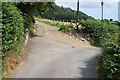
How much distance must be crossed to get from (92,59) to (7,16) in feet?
19.7

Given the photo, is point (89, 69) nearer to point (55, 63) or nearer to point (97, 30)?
point (55, 63)

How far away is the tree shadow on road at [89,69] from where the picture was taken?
15289mm

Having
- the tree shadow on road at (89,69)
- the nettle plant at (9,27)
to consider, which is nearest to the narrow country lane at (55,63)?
the tree shadow on road at (89,69)

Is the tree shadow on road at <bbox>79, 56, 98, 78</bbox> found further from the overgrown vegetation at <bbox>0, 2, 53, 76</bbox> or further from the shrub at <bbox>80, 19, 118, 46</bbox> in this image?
the shrub at <bbox>80, 19, 118, 46</bbox>

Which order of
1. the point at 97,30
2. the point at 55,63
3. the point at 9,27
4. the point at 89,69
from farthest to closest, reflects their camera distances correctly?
the point at 97,30 → the point at 55,63 → the point at 89,69 → the point at 9,27

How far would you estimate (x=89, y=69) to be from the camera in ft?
54.0

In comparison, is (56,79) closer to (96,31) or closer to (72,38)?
(72,38)

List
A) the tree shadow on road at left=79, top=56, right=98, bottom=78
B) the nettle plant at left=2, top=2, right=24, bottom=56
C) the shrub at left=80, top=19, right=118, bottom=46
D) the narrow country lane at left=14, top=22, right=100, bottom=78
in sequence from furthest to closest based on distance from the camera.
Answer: the shrub at left=80, top=19, right=118, bottom=46 → the tree shadow on road at left=79, top=56, right=98, bottom=78 → the narrow country lane at left=14, top=22, right=100, bottom=78 → the nettle plant at left=2, top=2, right=24, bottom=56

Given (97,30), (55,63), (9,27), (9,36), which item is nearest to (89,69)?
(55,63)

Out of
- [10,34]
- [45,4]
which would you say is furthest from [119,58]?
[45,4]

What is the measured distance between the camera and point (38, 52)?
20.5 m

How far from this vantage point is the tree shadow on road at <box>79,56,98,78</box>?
1529 centimetres

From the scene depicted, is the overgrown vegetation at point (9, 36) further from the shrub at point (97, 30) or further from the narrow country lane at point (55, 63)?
the shrub at point (97, 30)

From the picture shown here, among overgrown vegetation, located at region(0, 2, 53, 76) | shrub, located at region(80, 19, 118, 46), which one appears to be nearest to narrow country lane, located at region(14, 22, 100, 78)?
overgrown vegetation, located at region(0, 2, 53, 76)
